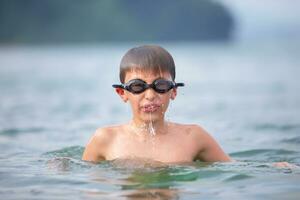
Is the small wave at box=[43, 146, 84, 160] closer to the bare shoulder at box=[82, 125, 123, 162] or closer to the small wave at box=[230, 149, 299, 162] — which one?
the bare shoulder at box=[82, 125, 123, 162]

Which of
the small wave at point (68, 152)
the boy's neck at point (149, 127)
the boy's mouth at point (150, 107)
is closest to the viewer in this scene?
the boy's mouth at point (150, 107)

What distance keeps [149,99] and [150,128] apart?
15.2 inches

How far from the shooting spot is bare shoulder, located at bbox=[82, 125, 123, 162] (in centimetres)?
709

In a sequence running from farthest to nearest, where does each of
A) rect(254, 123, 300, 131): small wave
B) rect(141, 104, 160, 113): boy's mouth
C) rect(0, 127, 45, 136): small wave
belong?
rect(254, 123, 300, 131): small wave → rect(0, 127, 45, 136): small wave → rect(141, 104, 160, 113): boy's mouth

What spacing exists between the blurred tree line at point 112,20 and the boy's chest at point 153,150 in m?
111

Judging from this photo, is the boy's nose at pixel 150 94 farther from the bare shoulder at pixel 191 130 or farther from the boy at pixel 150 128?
the bare shoulder at pixel 191 130

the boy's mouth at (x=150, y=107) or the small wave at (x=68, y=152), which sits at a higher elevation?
the boy's mouth at (x=150, y=107)

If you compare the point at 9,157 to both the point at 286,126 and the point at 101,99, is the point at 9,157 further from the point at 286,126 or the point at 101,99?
the point at 101,99

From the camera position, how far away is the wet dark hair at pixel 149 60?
666 centimetres

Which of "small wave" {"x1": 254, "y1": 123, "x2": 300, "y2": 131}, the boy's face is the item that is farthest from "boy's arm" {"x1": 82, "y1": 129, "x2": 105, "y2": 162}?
"small wave" {"x1": 254, "y1": 123, "x2": 300, "y2": 131}

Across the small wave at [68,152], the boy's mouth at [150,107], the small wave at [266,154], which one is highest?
the boy's mouth at [150,107]

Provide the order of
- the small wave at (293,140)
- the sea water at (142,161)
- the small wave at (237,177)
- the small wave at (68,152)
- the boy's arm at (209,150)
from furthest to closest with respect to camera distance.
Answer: the small wave at (293,140) → the small wave at (68,152) → the boy's arm at (209,150) → the small wave at (237,177) → the sea water at (142,161)

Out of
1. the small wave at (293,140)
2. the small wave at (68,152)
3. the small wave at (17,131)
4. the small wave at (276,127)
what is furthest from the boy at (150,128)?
the small wave at (276,127)

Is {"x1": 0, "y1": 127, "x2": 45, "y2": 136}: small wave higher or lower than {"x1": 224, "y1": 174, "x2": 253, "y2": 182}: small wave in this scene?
higher
